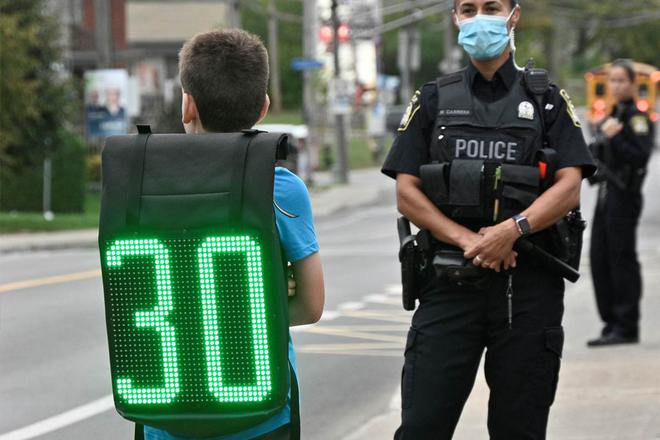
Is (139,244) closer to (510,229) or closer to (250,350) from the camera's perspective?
(250,350)

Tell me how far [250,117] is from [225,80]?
4.5 inches

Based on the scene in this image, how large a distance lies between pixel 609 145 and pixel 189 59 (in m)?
6.78

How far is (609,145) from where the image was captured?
998cm

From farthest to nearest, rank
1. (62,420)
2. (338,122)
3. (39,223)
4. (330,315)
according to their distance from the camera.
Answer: (338,122) < (39,223) < (330,315) < (62,420)

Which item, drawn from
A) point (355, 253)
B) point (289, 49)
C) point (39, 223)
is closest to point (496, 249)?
point (355, 253)

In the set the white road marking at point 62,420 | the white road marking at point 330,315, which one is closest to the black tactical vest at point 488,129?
the white road marking at point 62,420

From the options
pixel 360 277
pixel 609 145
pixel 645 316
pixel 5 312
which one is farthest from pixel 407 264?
pixel 360 277

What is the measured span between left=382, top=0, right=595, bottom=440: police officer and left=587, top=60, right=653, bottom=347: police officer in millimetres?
5003

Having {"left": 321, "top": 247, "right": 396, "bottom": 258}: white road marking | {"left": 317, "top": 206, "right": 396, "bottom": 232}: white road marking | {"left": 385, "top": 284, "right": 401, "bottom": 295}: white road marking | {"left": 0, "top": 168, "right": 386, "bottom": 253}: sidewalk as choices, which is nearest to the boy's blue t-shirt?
{"left": 385, "top": 284, "right": 401, "bottom": 295}: white road marking

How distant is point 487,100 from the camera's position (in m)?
4.97

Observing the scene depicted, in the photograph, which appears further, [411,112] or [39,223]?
[39,223]

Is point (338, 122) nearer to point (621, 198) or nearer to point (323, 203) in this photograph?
point (323, 203)

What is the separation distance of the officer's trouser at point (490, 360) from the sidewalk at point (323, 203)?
16510mm

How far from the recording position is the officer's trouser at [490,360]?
4723mm
